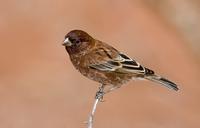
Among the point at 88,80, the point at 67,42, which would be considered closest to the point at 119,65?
the point at 67,42

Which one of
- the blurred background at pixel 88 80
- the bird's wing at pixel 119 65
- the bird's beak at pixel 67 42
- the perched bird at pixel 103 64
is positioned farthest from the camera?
the blurred background at pixel 88 80

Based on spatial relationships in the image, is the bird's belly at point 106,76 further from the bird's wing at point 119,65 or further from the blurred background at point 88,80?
the blurred background at point 88,80

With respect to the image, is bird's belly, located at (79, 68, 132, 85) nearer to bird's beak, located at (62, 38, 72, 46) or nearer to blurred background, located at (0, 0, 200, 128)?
bird's beak, located at (62, 38, 72, 46)

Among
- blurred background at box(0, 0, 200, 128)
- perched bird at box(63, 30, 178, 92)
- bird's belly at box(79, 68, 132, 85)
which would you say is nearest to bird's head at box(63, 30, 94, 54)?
perched bird at box(63, 30, 178, 92)

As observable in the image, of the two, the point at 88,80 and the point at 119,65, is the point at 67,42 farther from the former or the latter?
the point at 88,80

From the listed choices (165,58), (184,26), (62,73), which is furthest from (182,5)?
(62,73)

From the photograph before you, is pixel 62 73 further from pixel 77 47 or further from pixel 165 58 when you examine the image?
pixel 77 47

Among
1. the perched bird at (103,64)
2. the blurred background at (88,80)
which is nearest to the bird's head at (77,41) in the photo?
the perched bird at (103,64)
